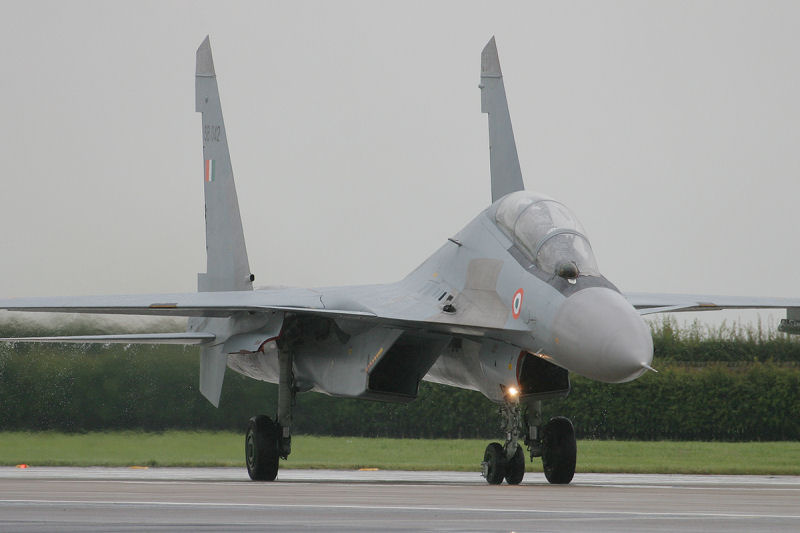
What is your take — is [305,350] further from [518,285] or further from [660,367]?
[660,367]

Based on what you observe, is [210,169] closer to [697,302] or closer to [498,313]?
[697,302]

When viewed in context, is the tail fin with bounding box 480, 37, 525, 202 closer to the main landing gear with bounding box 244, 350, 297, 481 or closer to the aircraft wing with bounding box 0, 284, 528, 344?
the aircraft wing with bounding box 0, 284, 528, 344

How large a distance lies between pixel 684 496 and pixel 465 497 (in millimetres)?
1398

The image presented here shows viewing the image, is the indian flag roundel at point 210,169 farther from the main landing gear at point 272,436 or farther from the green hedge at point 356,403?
the main landing gear at point 272,436

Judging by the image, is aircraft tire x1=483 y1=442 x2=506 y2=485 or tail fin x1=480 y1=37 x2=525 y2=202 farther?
tail fin x1=480 y1=37 x2=525 y2=202

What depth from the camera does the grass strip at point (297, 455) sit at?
48.5ft

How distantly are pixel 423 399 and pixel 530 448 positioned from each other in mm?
7787

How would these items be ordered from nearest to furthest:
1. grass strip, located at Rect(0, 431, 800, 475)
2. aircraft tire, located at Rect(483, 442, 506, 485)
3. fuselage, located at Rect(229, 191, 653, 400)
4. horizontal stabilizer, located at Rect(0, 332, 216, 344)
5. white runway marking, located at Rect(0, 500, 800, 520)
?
white runway marking, located at Rect(0, 500, 800, 520) → fuselage, located at Rect(229, 191, 653, 400) → aircraft tire, located at Rect(483, 442, 506, 485) → horizontal stabilizer, located at Rect(0, 332, 216, 344) → grass strip, located at Rect(0, 431, 800, 475)

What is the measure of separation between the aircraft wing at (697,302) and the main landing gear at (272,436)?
3.24 m

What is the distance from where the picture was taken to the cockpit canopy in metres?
8.83

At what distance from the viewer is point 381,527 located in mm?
4969

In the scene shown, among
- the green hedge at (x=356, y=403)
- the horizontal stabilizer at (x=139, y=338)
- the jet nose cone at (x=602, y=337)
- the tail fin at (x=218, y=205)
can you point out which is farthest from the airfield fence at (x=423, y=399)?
the jet nose cone at (x=602, y=337)

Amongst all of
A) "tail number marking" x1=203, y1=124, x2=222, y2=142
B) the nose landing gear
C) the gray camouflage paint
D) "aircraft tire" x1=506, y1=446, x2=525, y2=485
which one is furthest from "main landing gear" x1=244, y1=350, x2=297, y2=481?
"tail number marking" x1=203, y1=124, x2=222, y2=142

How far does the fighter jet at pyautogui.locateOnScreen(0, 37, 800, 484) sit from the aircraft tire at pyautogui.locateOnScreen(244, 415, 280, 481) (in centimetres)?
1
